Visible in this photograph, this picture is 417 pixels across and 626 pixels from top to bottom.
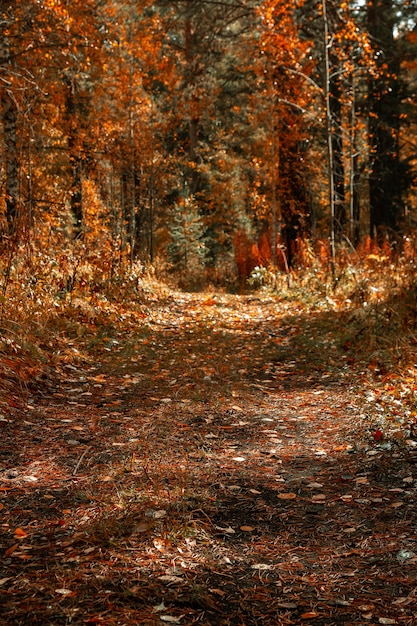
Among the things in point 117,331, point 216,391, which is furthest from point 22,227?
point 216,391

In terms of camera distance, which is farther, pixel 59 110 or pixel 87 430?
pixel 59 110

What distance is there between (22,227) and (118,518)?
6.14 metres

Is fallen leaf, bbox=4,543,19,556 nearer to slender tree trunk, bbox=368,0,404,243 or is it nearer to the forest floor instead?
the forest floor

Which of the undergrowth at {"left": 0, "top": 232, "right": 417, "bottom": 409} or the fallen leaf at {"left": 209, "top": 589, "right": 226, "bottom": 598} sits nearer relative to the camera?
the fallen leaf at {"left": 209, "top": 589, "right": 226, "bottom": 598}

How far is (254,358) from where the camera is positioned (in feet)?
25.5

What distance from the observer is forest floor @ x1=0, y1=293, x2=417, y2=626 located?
8.61 ft

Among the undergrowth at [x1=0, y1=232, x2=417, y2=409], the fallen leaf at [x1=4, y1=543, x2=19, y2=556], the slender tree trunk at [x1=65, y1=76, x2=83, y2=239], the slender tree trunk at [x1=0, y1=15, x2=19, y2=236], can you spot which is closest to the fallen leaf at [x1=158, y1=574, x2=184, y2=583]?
the fallen leaf at [x1=4, y1=543, x2=19, y2=556]

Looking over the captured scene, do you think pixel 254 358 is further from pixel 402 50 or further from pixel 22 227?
pixel 402 50

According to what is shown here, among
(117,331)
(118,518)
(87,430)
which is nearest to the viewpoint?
(118,518)

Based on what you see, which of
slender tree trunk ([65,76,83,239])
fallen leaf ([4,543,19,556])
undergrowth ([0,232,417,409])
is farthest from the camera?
slender tree trunk ([65,76,83,239])

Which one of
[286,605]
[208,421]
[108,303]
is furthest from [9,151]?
[286,605]

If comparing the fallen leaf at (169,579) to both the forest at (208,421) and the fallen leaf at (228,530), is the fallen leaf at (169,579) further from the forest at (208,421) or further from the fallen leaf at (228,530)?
the fallen leaf at (228,530)

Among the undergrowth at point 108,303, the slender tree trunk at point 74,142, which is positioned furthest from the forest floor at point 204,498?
the slender tree trunk at point 74,142

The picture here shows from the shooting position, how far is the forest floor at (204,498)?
8.61 feet
